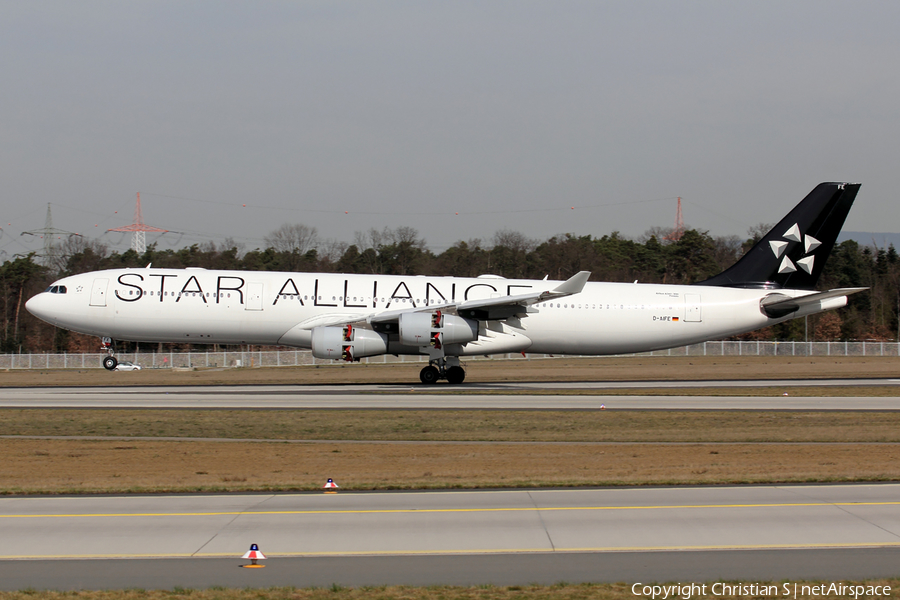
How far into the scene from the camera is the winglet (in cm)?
3002

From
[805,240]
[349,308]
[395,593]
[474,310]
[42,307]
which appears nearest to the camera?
[395,593]

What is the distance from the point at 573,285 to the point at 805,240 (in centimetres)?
1308

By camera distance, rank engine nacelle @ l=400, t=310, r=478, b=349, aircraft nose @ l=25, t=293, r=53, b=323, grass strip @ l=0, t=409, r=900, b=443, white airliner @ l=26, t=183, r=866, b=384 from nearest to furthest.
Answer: grass strip @ l=0, t=409, r=900, b=443, engine nacelle @ l=400, t=310, r=478, b=349, white airliner @ l=26, t=183, r=866, b=384, aircraft nose @ l=25, t=293, r=53, b=323

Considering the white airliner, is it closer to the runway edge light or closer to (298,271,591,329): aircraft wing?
(298,271,591,329): aircraft wing

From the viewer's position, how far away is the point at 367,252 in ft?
322

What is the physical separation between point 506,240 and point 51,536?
102017 millimetres

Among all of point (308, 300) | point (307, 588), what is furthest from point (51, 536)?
point (308, 300)

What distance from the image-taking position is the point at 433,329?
31.7 m

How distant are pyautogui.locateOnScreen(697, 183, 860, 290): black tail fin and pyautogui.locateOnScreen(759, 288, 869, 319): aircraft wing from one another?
4.52ft

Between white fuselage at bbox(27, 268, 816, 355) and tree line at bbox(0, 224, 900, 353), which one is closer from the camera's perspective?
white fuselage at bbox(27, 268, 816, 355)

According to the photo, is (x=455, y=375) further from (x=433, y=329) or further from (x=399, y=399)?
(x=399, y=399)

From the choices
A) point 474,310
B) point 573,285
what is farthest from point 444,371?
point 573,285

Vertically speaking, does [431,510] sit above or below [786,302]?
below

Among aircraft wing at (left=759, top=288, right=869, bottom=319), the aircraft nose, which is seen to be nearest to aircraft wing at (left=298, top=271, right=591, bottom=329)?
aircraft wing at (left=759, top=288, right=869, bottom=319)
